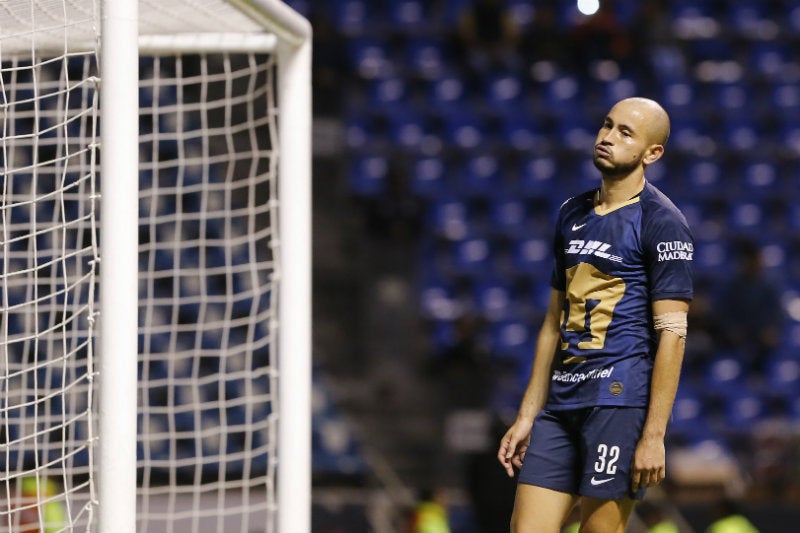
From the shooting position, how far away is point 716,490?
893cm

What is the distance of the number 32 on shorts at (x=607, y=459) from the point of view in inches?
131

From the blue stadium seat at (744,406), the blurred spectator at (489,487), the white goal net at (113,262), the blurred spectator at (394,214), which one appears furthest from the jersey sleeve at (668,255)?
the blurred spectator at (394,214)

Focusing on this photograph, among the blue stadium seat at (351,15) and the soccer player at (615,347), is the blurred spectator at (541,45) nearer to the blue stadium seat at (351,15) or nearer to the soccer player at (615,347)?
the blue stadium seat at (351,15)

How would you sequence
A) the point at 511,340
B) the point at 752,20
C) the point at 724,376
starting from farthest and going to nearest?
the point at 752,20, the point at 511,340, the point at 724,376

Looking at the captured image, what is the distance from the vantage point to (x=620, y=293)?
3424 mm

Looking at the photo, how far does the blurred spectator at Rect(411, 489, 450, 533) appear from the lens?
8156 millimetres

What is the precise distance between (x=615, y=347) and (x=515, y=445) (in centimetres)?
45

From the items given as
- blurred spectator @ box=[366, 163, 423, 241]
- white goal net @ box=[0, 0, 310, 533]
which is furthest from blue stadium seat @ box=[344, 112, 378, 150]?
white goal net @ box=[0, 0, 310, 533]

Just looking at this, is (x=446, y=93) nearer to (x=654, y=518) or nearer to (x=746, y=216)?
(x=746, y=216)

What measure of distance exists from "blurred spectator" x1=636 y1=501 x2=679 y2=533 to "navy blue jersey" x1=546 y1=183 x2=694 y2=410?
5.07 m

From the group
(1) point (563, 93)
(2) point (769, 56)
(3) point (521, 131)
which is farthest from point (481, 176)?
(2) point (769, 56)

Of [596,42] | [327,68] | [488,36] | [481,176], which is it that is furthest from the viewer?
[596,42]

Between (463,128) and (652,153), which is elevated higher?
(463,128)

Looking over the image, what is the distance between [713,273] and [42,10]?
7.71m
